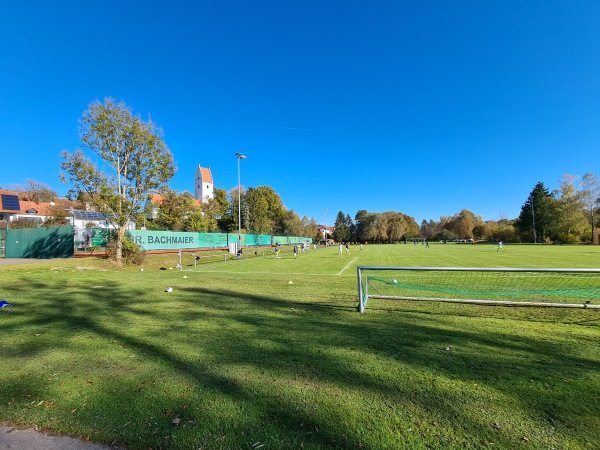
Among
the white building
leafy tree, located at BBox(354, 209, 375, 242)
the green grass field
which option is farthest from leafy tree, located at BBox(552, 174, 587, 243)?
the white building

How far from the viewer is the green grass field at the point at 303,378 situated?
2564 millimetres

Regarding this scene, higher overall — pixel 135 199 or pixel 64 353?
pixel 135 199

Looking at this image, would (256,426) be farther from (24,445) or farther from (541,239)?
(541,239)

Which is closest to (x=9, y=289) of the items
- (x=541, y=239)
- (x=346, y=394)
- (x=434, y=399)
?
(x=346, y=394)

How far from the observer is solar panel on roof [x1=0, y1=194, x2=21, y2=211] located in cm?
5333

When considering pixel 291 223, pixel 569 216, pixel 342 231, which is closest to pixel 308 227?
pixel 291 223

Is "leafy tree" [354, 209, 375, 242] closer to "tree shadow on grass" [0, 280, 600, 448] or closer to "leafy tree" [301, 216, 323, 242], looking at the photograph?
"leafy tree" [301, 216, 323, 242]

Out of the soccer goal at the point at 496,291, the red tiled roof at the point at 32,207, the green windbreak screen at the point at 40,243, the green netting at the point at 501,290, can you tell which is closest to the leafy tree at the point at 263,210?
the red tiled roof at the point at 32,207

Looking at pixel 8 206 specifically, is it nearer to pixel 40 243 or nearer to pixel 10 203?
pixel 10 203

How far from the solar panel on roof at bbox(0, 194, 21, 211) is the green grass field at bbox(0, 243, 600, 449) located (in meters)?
64.6

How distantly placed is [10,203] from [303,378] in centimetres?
7206

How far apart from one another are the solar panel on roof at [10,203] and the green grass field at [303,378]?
6464 cm

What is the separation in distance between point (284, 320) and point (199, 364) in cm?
256

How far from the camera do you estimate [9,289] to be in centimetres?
991
